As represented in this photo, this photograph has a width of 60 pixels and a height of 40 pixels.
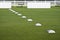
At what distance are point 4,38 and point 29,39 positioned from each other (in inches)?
→ 10.6

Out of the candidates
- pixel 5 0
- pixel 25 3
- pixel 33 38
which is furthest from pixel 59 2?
pixel 33 38

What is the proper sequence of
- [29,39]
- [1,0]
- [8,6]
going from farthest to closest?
[1,0] < [8,6] < [29,39]

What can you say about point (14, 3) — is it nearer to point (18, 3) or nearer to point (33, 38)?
point (18, 3)

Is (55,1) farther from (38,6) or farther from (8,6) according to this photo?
(8,6)

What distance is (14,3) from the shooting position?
38.0 feet

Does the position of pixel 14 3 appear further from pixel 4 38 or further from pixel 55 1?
pixel 4 38

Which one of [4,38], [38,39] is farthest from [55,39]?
[4,38]

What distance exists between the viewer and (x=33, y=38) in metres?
2.21

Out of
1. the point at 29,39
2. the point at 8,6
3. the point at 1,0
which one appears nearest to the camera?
the point at 29,39

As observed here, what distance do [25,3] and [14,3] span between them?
0.59 m

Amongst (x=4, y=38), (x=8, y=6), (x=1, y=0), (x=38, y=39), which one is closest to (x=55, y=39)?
(x=38, y=39)

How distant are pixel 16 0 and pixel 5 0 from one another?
0.73 meters

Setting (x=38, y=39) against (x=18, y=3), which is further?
(x=18, y=3)

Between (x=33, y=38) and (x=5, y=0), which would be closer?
(x=33, y=38)
